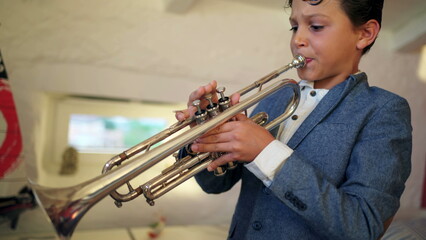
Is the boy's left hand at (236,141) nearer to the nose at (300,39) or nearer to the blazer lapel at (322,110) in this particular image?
the blazer lapel at (322,110)

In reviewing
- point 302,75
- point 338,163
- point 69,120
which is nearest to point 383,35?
point 302,75

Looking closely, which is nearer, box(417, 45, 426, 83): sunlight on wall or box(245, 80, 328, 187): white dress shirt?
box(245, 80, 328, 187): white dress shirt

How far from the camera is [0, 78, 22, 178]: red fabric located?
1347mm

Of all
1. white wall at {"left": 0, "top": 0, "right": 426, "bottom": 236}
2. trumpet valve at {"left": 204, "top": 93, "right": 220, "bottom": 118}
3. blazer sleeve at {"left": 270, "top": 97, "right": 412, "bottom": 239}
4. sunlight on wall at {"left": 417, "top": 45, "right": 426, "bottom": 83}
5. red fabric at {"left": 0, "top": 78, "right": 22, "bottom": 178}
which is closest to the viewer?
blazer sleeve at {"left": 270, "top": 97, "right": 412, "bottom": 239}

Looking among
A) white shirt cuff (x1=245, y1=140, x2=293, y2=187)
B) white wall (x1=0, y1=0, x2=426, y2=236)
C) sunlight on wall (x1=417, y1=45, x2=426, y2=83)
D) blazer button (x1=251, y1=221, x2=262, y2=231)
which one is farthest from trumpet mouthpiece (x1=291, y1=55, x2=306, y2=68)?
sunlight on wall (x1=417, y1=45, x2=426, y2=83)

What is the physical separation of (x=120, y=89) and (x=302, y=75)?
124cm

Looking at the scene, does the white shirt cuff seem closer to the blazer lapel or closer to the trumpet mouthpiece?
the blazer lapel

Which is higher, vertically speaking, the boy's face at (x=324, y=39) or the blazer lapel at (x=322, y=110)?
the boy's face at (x=324, y=39)

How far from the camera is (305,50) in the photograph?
0.69 m

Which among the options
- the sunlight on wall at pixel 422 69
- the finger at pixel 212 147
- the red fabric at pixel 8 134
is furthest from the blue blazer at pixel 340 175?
the sunlight on wall at pixel 422 69

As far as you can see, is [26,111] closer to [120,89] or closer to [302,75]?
[120,89]

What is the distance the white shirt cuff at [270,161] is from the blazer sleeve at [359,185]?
1cm

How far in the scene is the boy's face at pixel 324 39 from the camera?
2.17ft

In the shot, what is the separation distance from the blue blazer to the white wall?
1.18m
